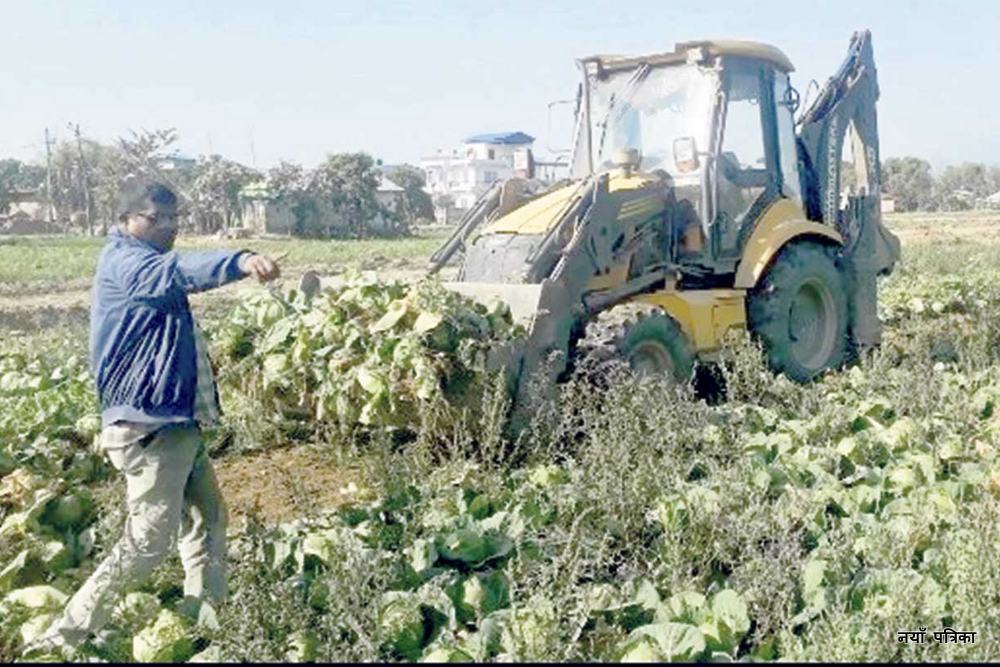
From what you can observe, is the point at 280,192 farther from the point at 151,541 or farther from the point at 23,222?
the point at 151,541

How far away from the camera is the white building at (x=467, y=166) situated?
308 feet

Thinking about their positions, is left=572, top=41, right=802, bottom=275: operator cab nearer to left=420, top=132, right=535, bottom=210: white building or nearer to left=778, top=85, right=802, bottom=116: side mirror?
left=778, top=85, right=802, bottom=116: side mirror

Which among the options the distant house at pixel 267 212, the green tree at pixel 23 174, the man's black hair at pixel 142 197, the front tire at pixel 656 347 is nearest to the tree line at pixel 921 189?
the distant house at pixel 267 212

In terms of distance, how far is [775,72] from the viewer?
356 inches

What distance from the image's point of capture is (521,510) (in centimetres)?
511

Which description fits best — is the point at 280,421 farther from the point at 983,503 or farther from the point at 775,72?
the point at 775,72

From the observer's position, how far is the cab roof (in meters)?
8.44

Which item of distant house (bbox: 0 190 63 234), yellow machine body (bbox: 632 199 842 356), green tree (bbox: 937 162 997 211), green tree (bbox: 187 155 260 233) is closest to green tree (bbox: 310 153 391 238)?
green tree (bbox: 187 155 260 233)

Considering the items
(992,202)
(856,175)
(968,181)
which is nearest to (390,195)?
(856,175)

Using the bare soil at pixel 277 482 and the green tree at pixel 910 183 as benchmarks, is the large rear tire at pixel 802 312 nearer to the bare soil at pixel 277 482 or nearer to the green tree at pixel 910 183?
the bare soil at pixel 277 482

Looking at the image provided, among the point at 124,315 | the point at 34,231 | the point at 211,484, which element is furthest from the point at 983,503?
the point at 34,231

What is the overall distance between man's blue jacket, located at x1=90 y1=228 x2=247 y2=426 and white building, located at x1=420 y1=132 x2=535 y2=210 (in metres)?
75.6

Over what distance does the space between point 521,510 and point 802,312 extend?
5190 millimetres

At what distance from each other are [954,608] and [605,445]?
2.03m
